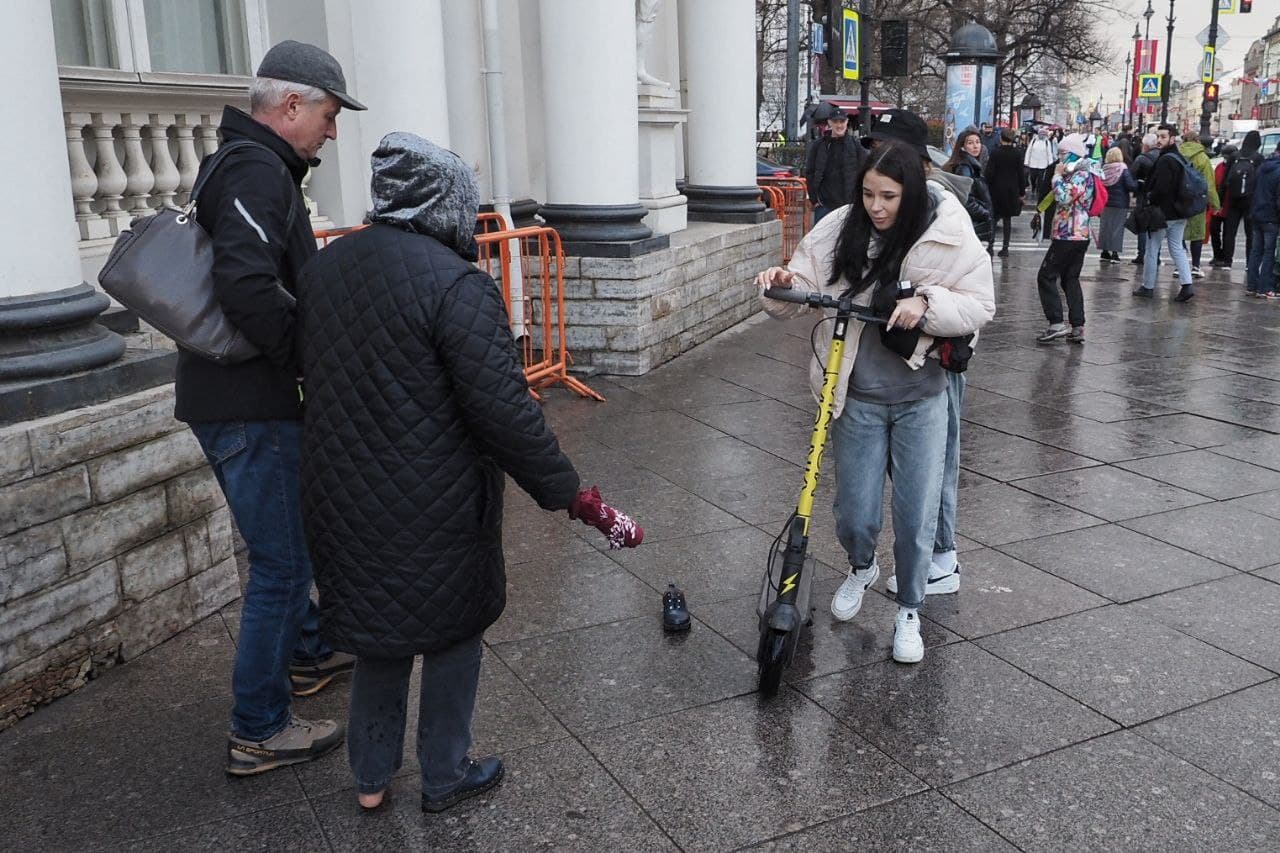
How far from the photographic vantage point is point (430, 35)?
790cm

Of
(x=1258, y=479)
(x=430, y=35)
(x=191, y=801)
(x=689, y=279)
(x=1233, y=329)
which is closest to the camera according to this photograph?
(x=191, y=801)

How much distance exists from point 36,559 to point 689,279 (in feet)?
22.6

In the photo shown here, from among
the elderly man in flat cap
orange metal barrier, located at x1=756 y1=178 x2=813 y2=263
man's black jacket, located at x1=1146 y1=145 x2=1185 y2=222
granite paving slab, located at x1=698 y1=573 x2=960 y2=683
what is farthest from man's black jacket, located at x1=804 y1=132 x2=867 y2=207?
the elderly man in flat cap

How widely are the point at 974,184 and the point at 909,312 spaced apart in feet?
17.5

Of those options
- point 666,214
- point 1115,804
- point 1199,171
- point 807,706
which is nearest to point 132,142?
point 807,706

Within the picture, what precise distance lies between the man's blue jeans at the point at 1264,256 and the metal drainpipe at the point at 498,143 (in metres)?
8.54

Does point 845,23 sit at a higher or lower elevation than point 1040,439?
higher

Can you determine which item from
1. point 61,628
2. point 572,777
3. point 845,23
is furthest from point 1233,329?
point 61,628

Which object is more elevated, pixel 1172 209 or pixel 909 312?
pixel 909 312

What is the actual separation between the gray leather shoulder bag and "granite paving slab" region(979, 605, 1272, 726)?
9.23 ft

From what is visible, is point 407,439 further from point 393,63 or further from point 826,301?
point 393,63

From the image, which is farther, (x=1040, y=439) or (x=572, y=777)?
(x=1040, y=439)

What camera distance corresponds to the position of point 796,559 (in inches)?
158

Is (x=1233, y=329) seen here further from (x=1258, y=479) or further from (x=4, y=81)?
(x=4, y=81)
